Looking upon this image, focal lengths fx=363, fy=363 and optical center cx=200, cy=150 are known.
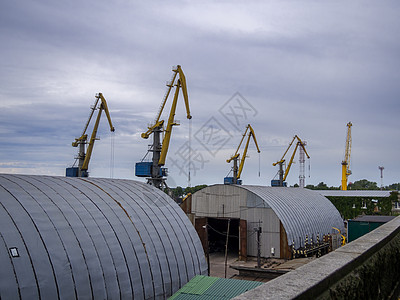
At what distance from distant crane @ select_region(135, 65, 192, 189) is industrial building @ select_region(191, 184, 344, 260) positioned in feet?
50.5

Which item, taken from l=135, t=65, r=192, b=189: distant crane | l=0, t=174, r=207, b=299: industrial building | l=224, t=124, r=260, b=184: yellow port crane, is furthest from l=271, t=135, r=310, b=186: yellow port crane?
l=0, t=174, r=207, b=299: industrial building

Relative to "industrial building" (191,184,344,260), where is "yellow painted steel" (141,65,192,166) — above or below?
above

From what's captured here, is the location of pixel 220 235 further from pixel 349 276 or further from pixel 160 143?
pixel 349 276

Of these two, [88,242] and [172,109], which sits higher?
[172,109]

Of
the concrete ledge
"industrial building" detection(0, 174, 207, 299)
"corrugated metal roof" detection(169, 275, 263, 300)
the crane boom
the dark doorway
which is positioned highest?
the crane boom

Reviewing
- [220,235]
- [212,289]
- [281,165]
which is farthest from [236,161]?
[212,289]

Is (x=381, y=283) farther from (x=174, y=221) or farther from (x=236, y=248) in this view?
(x=236, y=248)

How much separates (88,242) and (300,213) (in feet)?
98.6

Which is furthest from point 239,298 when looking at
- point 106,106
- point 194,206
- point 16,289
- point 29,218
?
point 106,106

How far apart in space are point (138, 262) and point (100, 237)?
1.84 metres

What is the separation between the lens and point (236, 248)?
41.3 m

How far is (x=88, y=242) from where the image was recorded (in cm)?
1309

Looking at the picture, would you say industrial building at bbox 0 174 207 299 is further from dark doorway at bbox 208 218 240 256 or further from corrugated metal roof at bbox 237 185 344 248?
dark doorway at bbox 208 218 240 256

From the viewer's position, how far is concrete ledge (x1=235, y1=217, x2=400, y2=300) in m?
3.64
